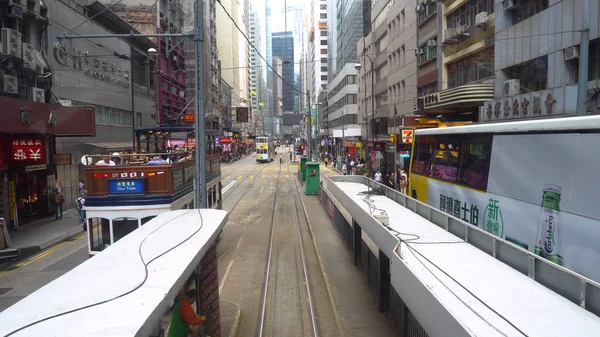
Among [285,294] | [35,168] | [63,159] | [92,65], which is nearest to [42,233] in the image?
[35,168]

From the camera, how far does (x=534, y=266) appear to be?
4340 millimetres

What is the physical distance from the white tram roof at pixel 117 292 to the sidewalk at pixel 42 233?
1206 centimetres

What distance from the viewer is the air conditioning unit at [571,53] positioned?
15.3m

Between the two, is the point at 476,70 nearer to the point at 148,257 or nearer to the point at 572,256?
the point at 572,256

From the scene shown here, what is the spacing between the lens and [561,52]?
15977mm

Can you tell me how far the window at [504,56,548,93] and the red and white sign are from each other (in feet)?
68.0

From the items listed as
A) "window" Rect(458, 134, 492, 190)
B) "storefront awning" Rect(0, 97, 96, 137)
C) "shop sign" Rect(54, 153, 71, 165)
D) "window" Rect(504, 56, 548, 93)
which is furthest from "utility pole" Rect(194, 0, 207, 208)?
"shop sign" Rect(54, 153, 71, 165)

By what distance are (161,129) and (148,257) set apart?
10.6 meters

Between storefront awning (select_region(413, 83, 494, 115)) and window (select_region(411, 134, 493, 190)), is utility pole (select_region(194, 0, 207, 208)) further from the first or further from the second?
storefront awning (select_region(413, 83, 494, 115))

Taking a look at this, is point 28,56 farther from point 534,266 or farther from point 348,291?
point 534,266

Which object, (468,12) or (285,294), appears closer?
(285,294)

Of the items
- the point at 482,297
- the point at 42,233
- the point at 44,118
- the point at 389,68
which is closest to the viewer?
the point at 482,297

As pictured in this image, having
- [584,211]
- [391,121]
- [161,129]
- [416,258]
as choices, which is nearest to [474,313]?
[416,258]

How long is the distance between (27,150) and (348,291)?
52.1ft
